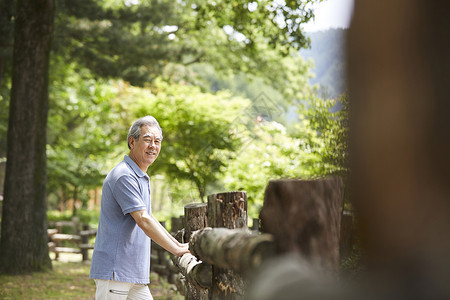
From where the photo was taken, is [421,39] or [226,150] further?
[226,150]

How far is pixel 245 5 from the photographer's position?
13.2m

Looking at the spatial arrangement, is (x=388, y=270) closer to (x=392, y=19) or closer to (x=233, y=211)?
(x=392, y=19)

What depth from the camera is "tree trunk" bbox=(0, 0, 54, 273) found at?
416 inches

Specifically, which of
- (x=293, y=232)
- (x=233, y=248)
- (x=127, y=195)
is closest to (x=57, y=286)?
(x=127, y=195)

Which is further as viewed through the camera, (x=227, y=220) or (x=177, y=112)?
(x=177, y=112)

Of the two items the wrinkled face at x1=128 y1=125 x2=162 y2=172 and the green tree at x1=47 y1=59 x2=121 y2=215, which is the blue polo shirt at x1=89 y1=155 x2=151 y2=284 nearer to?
the wrinkled face at x1=128 y1=125 x2=162 y2=172

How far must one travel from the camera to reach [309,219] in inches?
70.6

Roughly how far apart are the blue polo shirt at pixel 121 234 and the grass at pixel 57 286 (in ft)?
16.5

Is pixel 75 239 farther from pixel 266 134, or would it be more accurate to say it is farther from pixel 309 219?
pixel 309 219

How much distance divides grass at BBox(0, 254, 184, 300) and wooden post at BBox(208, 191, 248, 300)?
5.32 m

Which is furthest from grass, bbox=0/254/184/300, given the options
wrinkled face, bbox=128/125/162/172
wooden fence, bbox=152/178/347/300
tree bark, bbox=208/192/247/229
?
wooden fence, bbox=152/178/347/300

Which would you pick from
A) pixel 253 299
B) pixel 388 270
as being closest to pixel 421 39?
pixel 388 270

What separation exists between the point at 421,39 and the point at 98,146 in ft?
66.9

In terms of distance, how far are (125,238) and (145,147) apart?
594 mm
